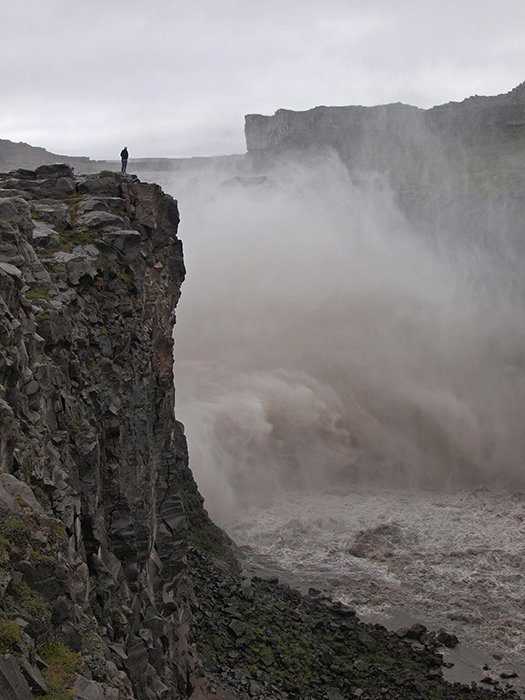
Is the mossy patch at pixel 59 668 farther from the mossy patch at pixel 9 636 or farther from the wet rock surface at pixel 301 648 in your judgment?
the wet rock surface at pixel 301 648

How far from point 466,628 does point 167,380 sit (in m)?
26.4

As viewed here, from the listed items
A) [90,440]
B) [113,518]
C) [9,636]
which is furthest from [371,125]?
[9,636]

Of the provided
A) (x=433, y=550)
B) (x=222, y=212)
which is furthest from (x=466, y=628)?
(x=222, y=212)

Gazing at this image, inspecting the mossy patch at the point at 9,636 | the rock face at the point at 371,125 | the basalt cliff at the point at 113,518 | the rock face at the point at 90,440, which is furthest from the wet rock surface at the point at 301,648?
the rock face at the point at 371,125

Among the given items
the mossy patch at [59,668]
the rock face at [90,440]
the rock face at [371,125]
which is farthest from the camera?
the rock face at [371,125]

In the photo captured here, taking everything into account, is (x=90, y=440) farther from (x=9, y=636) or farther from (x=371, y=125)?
(x=371, y=125)

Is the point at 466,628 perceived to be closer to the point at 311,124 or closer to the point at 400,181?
the point at 400,181

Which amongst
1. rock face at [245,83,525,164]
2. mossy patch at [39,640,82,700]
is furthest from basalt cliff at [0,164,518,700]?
rock face at [245,83,525,164]

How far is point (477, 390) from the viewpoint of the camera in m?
78.9

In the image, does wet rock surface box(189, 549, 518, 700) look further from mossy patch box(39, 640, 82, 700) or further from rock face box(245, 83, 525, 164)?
rock face box(245, 83, 525, 164)

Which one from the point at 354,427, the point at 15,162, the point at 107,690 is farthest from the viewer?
the point at 15,162

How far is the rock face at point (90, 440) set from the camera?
8.27 m

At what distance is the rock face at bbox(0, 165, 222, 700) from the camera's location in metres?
8.27

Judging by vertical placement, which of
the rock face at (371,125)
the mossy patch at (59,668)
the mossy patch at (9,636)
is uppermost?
the rock face at (371,125)
